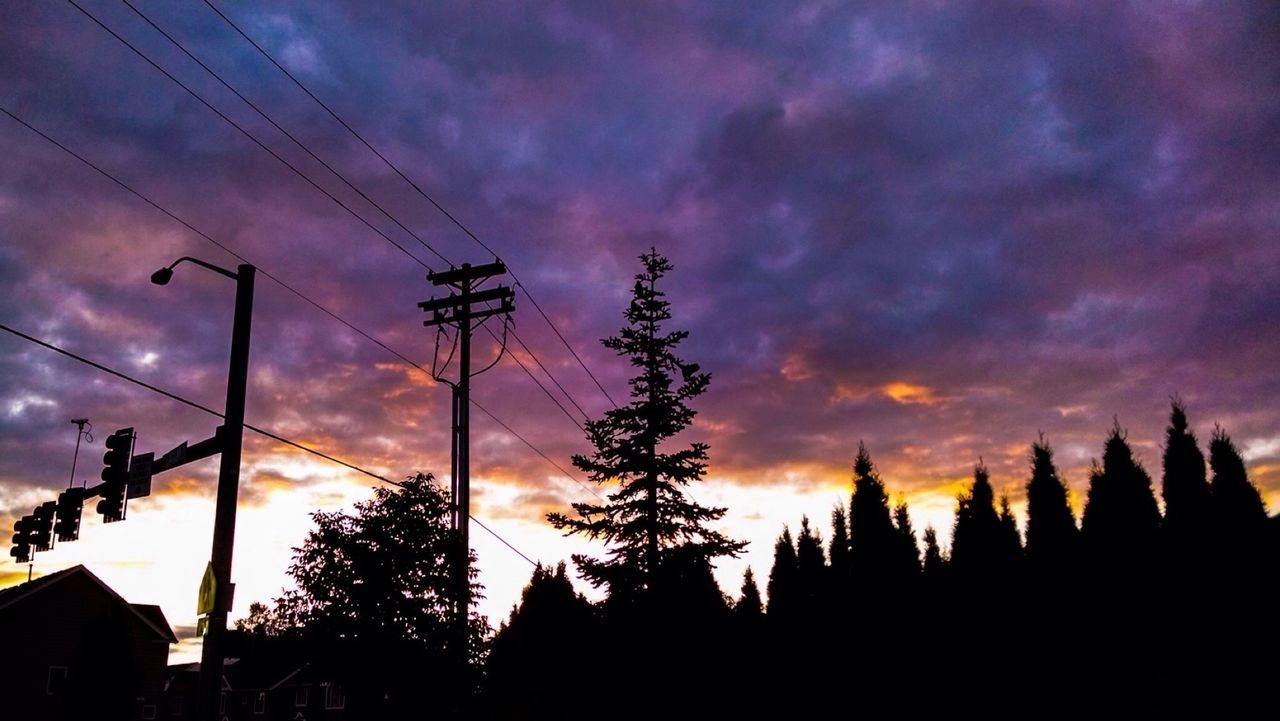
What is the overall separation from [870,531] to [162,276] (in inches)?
1117

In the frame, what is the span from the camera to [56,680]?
1661 inches

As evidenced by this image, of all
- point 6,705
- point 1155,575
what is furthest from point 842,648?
point 6,705

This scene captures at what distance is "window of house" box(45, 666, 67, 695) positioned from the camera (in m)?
41.7

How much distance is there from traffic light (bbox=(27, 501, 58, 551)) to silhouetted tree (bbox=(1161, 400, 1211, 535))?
98.1 feet

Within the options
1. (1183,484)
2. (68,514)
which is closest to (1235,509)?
(1183,484)

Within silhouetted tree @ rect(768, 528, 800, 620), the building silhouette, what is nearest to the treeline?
silhouetted tree @ rect(768, 528, 800, 620)

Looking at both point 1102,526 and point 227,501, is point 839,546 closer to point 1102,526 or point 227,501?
point 1102,526

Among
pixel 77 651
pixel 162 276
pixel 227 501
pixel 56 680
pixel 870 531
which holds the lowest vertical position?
pixel 56 680

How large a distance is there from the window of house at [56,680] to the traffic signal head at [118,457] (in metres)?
34.0

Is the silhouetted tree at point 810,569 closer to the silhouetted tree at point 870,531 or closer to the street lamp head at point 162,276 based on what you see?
the silhouetted tree at point 870,531

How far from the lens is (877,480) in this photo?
36250mm

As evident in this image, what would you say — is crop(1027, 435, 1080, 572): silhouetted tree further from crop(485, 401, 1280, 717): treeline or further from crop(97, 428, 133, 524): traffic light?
crop(97, 428, 133, 524): traffic light

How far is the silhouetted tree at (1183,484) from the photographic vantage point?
25.7m

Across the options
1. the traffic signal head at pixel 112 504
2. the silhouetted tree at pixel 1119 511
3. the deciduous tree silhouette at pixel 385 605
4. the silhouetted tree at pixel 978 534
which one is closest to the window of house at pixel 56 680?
the deciduous tree silhouette at pixel 385 605
